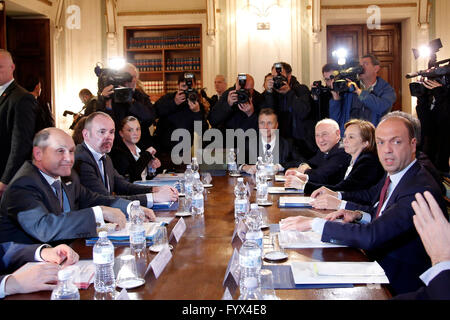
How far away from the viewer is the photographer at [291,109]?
474cm

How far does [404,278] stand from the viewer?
1795 millimetres

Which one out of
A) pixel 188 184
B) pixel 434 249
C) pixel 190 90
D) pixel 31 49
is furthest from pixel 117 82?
pixel 31 49

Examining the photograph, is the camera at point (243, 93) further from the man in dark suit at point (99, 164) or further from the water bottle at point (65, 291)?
the water bottle at point (65, 291)

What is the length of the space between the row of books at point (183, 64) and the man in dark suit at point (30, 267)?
6.30 m

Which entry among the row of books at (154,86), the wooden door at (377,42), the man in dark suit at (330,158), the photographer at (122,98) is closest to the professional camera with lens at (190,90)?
the photographer at (122,98)

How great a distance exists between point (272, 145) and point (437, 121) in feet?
7.90

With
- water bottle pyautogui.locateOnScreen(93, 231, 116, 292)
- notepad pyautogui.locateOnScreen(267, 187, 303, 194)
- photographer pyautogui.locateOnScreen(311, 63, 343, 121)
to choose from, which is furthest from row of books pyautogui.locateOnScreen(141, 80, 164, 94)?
water bottle pyautogui.locateOnScreen(93, 231, 116, 292)

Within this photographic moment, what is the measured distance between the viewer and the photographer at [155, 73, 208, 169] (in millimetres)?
4691

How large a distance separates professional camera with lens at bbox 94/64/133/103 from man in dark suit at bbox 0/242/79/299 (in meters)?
2.33

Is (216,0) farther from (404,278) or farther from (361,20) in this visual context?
(404,278)

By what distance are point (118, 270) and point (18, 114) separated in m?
2.02

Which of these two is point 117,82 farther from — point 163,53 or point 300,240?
point 163,53

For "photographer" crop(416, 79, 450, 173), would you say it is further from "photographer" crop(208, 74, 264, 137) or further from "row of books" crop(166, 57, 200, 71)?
"row of books" crop(166, 57, 200, 71)

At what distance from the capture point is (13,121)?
10.5 feet
